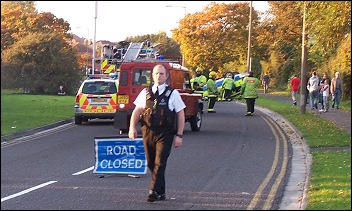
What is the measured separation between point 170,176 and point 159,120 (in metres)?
2.97

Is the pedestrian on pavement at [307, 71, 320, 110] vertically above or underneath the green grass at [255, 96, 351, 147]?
above

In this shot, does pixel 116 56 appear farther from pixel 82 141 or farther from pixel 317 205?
pixel 317 205

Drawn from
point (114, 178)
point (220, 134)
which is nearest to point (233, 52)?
point (220, 134)

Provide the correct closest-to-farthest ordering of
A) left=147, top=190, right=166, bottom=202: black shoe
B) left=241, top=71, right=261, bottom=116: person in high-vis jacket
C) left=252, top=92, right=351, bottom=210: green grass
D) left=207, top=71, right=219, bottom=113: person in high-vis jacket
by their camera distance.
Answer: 1. left=252, top=92, right=351, bottom=210: green grass
2. left=147, top=190, right=166, bottom=202: black shoe
3. left=207, top=71, right=219, bottom=113: person in high-vis jacket
4. left=241, top=71, right=261, bottom=116: person in high-vis jacket

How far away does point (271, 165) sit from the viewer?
12766 mm

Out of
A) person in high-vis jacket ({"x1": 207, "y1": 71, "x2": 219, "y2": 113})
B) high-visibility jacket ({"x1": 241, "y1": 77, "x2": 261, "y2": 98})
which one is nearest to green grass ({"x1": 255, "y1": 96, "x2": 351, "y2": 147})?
high-visibility jacket ({"x1": 241, "y1": 77, "x2": 261, "y2": 98})

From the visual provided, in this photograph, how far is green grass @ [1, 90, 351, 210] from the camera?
5.00 m

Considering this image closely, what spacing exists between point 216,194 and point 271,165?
3.48 meters

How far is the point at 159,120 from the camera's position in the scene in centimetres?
847

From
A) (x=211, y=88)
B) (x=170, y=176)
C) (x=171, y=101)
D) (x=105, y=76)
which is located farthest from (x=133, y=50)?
(x=171, y=101)

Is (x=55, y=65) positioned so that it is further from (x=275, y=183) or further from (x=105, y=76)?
(x=275, y=183)

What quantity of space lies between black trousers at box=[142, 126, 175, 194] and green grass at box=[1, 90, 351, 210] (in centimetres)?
166

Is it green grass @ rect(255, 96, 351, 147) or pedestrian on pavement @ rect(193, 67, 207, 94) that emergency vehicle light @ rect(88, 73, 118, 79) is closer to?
pedestrian on pavement @ rect(193, 67, 207, 94)

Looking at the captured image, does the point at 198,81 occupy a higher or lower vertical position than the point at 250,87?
higher
